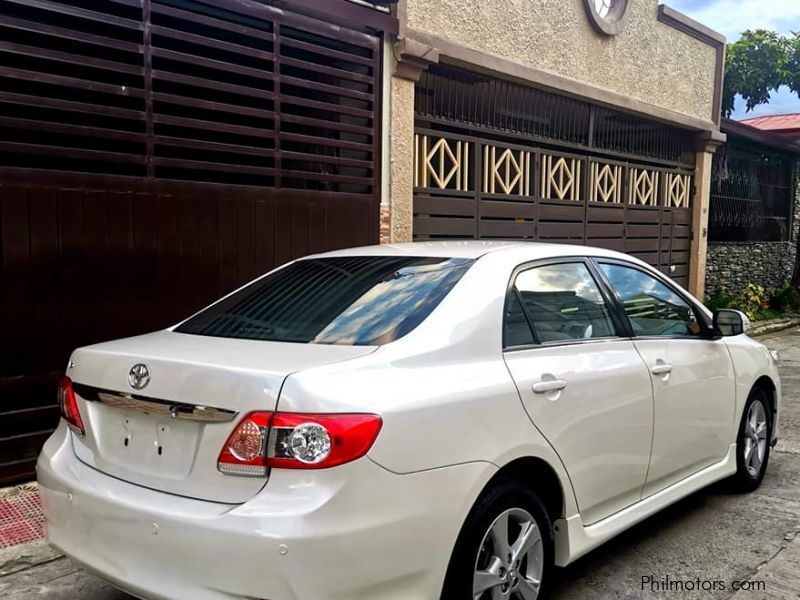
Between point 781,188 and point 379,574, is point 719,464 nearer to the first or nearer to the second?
point 379,574

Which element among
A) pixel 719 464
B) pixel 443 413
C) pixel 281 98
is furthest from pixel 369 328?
pixel 281 98

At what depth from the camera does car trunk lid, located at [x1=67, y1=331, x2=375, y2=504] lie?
7.55ft

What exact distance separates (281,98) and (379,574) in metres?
4.85

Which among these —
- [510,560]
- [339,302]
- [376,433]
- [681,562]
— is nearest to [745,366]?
[681,562]

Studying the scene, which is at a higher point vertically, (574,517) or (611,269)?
(611,269)

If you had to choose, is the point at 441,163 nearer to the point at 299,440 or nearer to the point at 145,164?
the point at 145,164

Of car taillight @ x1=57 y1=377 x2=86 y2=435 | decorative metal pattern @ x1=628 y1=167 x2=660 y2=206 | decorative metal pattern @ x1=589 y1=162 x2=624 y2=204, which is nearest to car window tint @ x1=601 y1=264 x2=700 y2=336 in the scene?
car taillight @ x1=57 y1=377 x2=86 y2=435

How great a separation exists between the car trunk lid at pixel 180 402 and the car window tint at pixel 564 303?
3.11 feet

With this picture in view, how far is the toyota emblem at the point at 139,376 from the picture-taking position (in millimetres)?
2520

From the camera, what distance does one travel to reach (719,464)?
4258 mm

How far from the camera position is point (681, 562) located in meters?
3.61

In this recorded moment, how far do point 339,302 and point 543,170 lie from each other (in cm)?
709

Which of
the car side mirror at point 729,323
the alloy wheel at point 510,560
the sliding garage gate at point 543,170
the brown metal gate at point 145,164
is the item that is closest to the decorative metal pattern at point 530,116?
the sliding garage gate at point 543,170

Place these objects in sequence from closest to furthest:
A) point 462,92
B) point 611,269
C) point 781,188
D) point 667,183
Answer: point 611,269 → point 462,92 → point 667,183 → point 781,188
